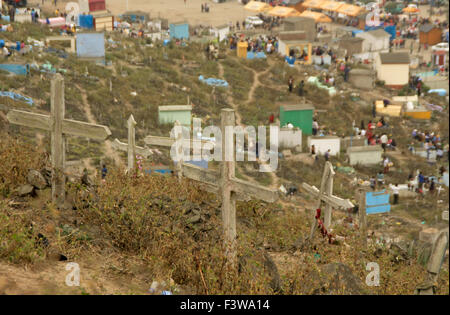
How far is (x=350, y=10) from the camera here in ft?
Answer: 173

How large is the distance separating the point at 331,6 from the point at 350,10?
5.86 feet

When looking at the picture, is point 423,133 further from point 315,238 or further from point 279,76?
point 315,238

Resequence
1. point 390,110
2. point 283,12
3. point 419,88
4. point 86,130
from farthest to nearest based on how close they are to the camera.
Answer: point 283,12
point 419,88
point 390,110
point 86,130

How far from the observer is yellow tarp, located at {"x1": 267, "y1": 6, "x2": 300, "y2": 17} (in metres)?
50.8

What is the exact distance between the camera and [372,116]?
107ft

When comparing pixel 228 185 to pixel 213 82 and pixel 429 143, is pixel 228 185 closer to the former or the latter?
pixel 429 143

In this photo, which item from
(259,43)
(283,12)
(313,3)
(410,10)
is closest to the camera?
(259,43)

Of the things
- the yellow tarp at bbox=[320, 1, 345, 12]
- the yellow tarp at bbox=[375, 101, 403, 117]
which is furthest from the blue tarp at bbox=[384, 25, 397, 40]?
the yellow tarp at bbox=[375, 101, 403, 117]

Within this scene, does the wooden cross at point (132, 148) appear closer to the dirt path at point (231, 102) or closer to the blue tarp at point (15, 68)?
the blue tarp at point (15, 68)

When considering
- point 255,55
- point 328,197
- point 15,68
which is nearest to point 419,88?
point 255,55

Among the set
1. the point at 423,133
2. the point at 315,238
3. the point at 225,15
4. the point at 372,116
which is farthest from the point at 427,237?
the point at 225,15

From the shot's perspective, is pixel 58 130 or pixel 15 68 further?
pixel 15 68

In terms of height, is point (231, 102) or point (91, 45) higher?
point (91, 45)

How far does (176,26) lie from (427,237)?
28876 millimetres
